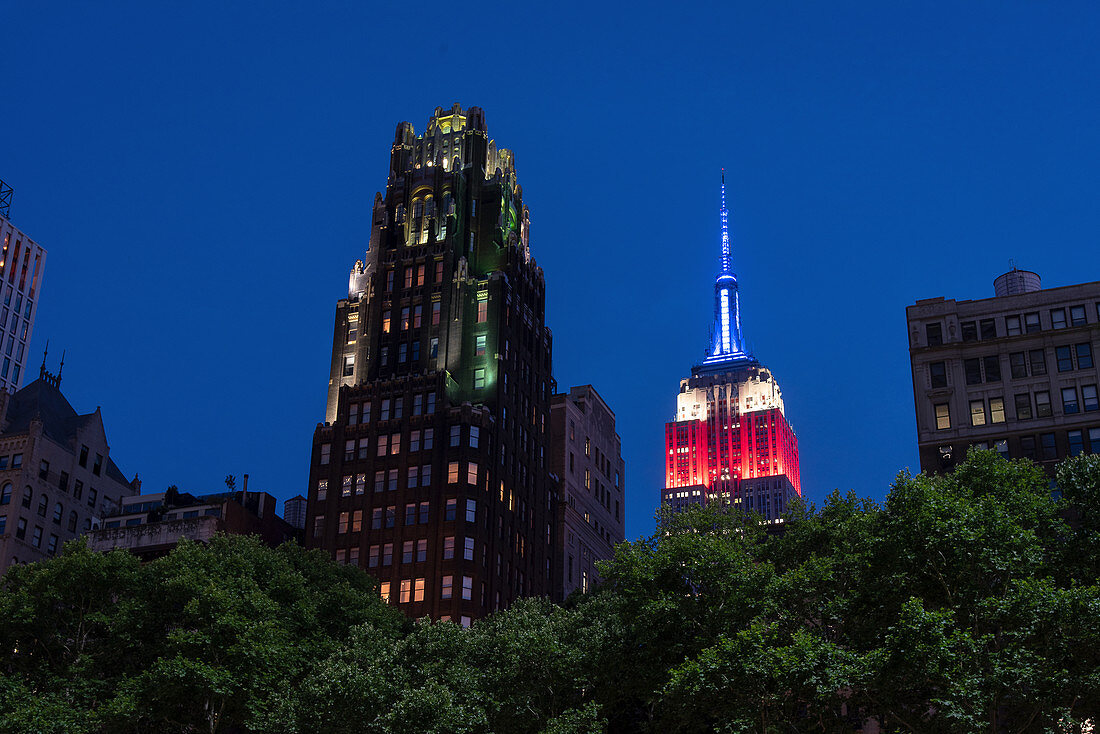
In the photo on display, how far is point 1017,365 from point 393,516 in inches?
2283

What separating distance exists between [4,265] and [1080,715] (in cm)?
14057

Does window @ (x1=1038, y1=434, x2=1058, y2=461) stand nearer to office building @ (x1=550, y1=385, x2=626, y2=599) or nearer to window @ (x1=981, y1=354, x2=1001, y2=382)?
window @ (x1=981, y1=354, x2=1001, y2=382)

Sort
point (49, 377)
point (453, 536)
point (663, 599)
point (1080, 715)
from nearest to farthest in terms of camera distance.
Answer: point (1080, 715), point (663, 599), point (453, 536), point (49, 377)

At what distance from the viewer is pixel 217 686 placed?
63.1 meters

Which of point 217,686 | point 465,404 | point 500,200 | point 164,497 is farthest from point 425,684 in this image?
point 500,200

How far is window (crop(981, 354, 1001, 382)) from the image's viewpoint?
325 ft

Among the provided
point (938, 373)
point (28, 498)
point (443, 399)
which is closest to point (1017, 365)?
point (938, 373)

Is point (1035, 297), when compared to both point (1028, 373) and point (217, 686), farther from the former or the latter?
point (217, 686)

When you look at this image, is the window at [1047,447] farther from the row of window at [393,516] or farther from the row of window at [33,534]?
the row of window at [33,534]

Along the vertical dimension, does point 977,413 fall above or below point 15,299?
below

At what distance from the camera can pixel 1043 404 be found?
96750 millimetres

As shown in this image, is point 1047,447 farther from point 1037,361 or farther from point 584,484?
point 584,484

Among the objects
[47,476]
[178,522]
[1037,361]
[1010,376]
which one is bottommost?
[178,522]

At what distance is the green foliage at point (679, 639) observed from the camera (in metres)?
51.8
